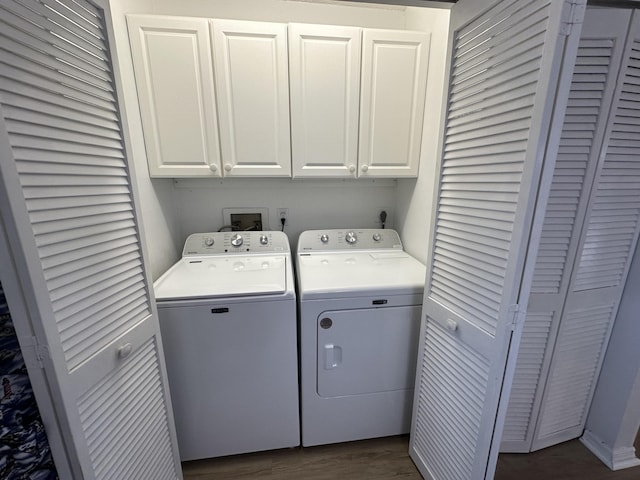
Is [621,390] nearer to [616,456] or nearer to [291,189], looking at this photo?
[616,456]

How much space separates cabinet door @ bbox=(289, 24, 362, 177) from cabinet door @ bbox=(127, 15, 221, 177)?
479mm

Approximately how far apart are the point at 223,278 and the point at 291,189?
89 centimetres

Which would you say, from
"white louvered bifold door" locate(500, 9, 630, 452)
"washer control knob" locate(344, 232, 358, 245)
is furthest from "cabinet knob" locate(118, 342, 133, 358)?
"white louvered bifold door" locate(500, 9, 630, 452)

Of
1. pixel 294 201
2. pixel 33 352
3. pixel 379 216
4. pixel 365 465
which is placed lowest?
pixel 365 465

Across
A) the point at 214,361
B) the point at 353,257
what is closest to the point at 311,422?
the point at 214,361

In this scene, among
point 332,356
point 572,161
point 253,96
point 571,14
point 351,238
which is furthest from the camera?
point 351,238

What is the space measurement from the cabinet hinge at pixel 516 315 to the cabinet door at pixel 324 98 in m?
1.17

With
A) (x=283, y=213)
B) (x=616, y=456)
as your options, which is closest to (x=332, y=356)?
(x=283, y=213)

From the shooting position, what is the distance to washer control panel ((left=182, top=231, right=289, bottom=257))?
1.84 m

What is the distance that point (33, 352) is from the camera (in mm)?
689

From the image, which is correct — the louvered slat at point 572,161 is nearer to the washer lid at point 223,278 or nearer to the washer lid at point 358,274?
the washer lid at point 358,274

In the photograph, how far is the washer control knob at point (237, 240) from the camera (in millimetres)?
1859

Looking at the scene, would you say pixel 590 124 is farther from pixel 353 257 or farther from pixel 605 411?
pixel 605 411

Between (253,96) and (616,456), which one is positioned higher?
(253,96)
